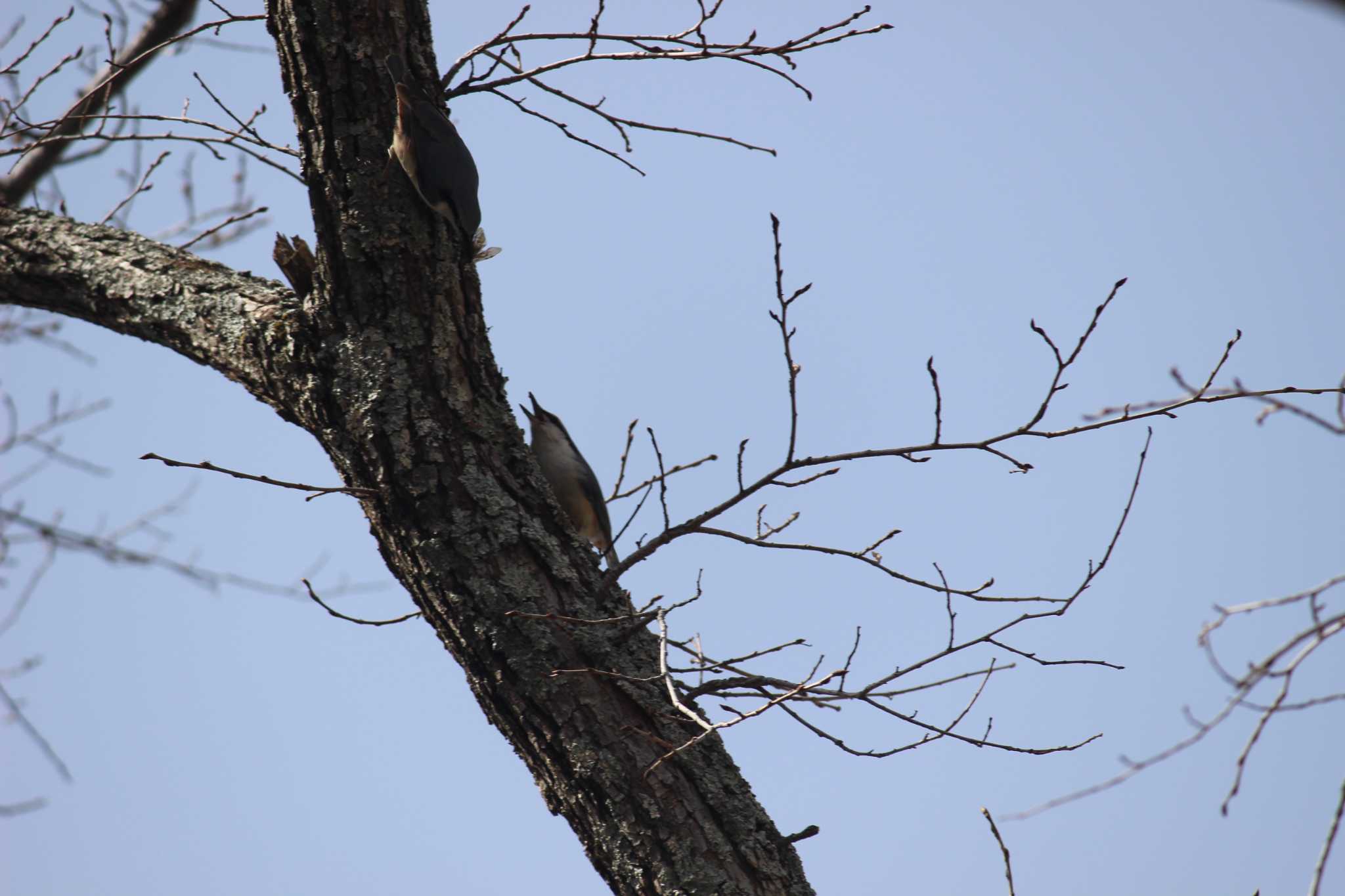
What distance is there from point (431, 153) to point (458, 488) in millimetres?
726

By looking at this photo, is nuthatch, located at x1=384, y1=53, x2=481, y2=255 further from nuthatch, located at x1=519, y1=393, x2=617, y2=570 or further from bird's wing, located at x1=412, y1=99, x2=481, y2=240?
nuthatch, located at x1=519, y1=393, x2=617, y2=570

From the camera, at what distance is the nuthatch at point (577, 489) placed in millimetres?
3434

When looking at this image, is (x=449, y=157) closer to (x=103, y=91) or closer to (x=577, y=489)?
(x=577, y=489)

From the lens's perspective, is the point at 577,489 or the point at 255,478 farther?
the point at 577,489

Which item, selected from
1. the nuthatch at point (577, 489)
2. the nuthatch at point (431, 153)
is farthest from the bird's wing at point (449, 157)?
the nuthatch at point (577, 489)

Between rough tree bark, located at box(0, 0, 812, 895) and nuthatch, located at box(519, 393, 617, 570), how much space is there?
3.17ft

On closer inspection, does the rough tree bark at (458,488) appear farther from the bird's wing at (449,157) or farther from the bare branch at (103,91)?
the bare branch at (103,91)

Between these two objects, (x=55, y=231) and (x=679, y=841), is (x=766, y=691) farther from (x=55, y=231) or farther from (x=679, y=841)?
(x=55, y=231)

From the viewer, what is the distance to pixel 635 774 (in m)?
2.19

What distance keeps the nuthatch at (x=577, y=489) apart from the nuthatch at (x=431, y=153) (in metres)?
1.10

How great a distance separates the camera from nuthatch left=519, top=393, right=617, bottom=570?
343cm

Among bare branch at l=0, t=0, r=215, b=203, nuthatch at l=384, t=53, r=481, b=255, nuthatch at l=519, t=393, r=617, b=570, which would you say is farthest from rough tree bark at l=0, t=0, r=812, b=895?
bare branch at l=0, t=0, r=215, b=203

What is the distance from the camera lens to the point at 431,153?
2.32 m

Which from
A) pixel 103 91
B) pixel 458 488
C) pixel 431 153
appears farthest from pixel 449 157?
pixel 103 91
